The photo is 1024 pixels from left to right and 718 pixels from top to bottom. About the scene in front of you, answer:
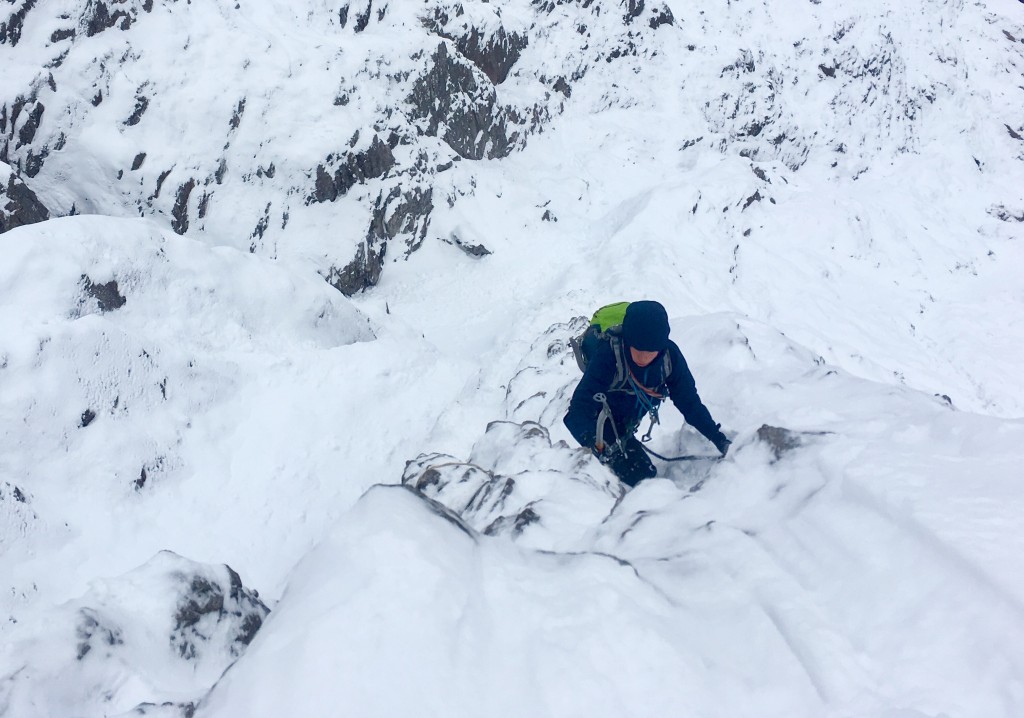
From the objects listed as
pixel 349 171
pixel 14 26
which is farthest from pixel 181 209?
pixel 14 26

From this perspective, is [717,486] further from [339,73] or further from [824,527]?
[339,73]

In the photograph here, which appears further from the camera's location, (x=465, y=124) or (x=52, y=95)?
(x=465, y=124)

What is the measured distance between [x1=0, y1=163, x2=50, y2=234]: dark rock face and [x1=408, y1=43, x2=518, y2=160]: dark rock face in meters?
11.6

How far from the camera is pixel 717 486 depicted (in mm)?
4070

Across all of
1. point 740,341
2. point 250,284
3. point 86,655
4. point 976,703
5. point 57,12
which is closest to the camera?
point 976,703

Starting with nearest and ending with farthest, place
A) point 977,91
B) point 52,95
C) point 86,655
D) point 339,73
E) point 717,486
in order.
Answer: point 86,655 < point 717,486 < point 52,95 < point 339,73 < point 977,91

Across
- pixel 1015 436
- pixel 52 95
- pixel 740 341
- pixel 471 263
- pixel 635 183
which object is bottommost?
pixel 471 263

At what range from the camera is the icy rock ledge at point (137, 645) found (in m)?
3.34

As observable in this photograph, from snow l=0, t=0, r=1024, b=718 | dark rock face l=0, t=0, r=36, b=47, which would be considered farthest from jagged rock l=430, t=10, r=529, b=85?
dark rock face l=0, t=0, r=36, b=47

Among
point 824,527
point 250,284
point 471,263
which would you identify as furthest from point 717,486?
point 471,263

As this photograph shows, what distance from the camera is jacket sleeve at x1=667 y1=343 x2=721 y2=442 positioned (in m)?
4.40

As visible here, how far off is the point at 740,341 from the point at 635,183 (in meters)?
18.9

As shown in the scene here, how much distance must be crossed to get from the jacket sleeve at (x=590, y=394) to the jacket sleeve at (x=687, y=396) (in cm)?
44

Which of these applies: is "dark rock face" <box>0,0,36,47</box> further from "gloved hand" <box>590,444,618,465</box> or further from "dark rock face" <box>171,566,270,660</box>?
"gloved hand" <box>590,444,618,465</box>
